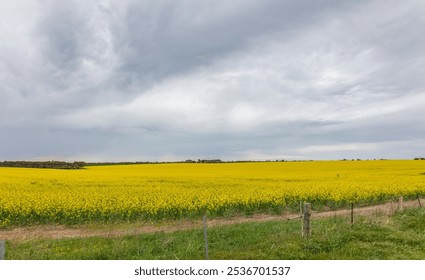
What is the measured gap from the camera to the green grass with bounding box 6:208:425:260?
40.0 ft

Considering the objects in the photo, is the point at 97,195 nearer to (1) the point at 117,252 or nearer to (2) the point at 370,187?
(1) the point at 117,252

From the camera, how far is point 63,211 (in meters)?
21.7

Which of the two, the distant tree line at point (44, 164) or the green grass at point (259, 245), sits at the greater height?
the distant tree line at point (44, 164)

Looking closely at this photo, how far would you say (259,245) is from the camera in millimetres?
13227

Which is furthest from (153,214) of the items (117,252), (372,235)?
(372,235)

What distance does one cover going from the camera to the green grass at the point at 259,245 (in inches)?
480

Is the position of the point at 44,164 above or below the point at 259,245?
above

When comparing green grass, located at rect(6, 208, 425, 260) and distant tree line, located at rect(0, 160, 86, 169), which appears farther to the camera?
distant tree line, located at rect(0, 160, 86, 169)

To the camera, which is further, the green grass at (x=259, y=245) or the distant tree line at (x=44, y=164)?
the distant tree line at (x=44, y=164)

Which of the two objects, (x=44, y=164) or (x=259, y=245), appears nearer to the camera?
(x=259, y=245)

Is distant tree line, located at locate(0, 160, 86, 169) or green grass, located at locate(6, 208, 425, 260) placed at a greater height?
distant tree line, located at locate(0, 160, 86, 169)

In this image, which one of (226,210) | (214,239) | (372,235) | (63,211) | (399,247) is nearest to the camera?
(399,247)

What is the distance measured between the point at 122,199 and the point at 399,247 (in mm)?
15228

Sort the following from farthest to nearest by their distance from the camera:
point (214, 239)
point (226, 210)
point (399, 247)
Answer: point (226, 210)
point (214, 239)
point (399, 247)
